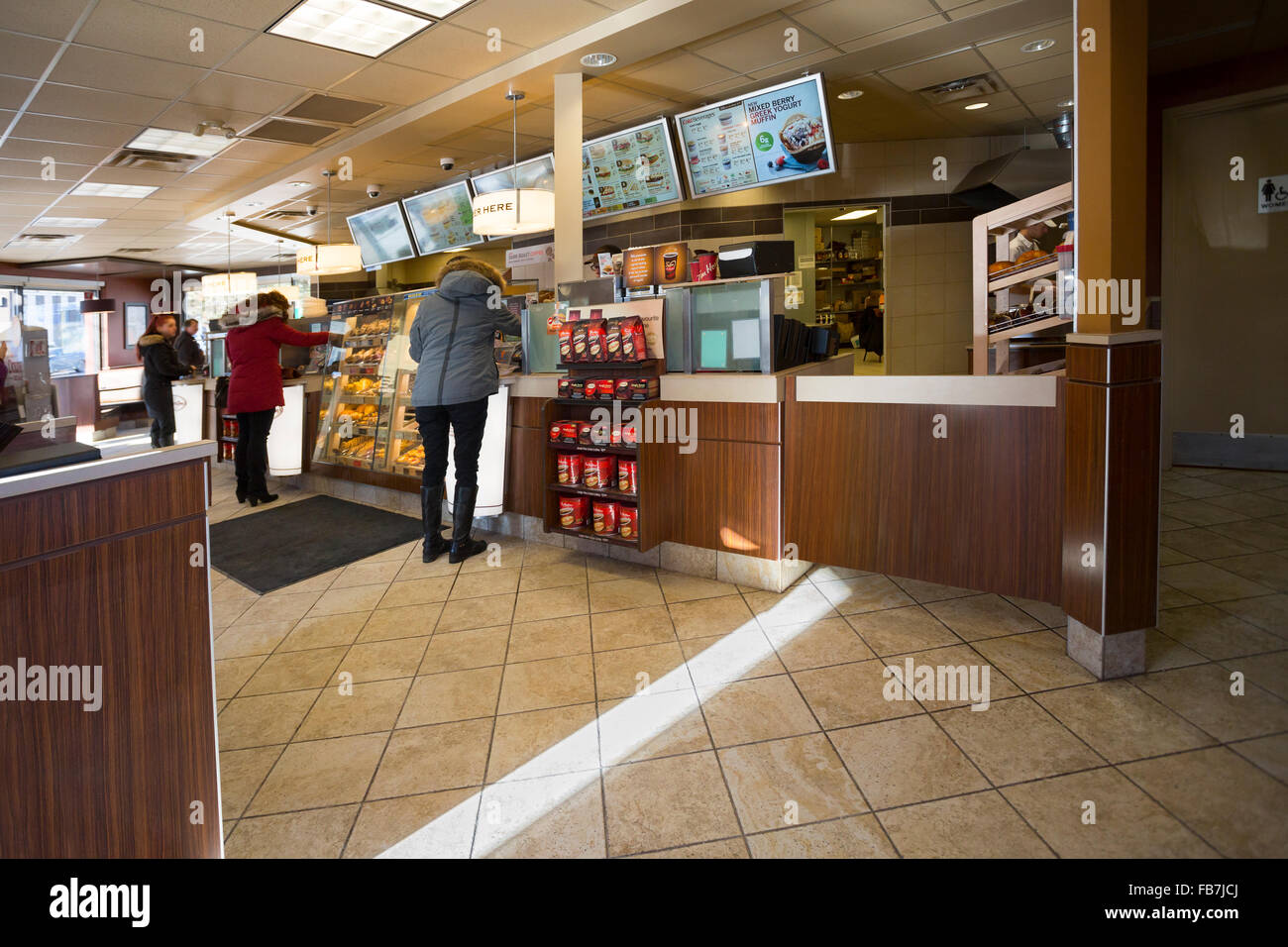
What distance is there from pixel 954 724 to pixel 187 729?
7.20 feet

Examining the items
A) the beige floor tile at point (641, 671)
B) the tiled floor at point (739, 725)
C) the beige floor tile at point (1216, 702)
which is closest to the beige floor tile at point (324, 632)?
the tiled floor at point (739, 725)

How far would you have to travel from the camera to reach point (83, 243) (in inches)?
428

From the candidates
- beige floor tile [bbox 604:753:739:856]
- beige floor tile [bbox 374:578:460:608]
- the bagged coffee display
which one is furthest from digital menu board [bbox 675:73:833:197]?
beige floor tile [bbox 604:753:739:856]

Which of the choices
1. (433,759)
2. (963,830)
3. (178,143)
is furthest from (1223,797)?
(178,143)

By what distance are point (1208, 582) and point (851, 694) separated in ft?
7.23

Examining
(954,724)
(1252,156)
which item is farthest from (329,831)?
(1252,156)

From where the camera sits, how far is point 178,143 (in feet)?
20.5

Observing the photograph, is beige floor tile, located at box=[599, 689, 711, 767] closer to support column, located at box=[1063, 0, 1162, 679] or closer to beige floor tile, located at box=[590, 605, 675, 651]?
beige floor tile, located at box=[590, 605, 675, 651]

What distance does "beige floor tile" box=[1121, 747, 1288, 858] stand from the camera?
1.79 meters

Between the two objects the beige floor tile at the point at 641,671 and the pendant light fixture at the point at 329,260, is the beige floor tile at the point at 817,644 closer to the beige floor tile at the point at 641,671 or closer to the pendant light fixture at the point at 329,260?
the beige floor tile at the point at 641,671
